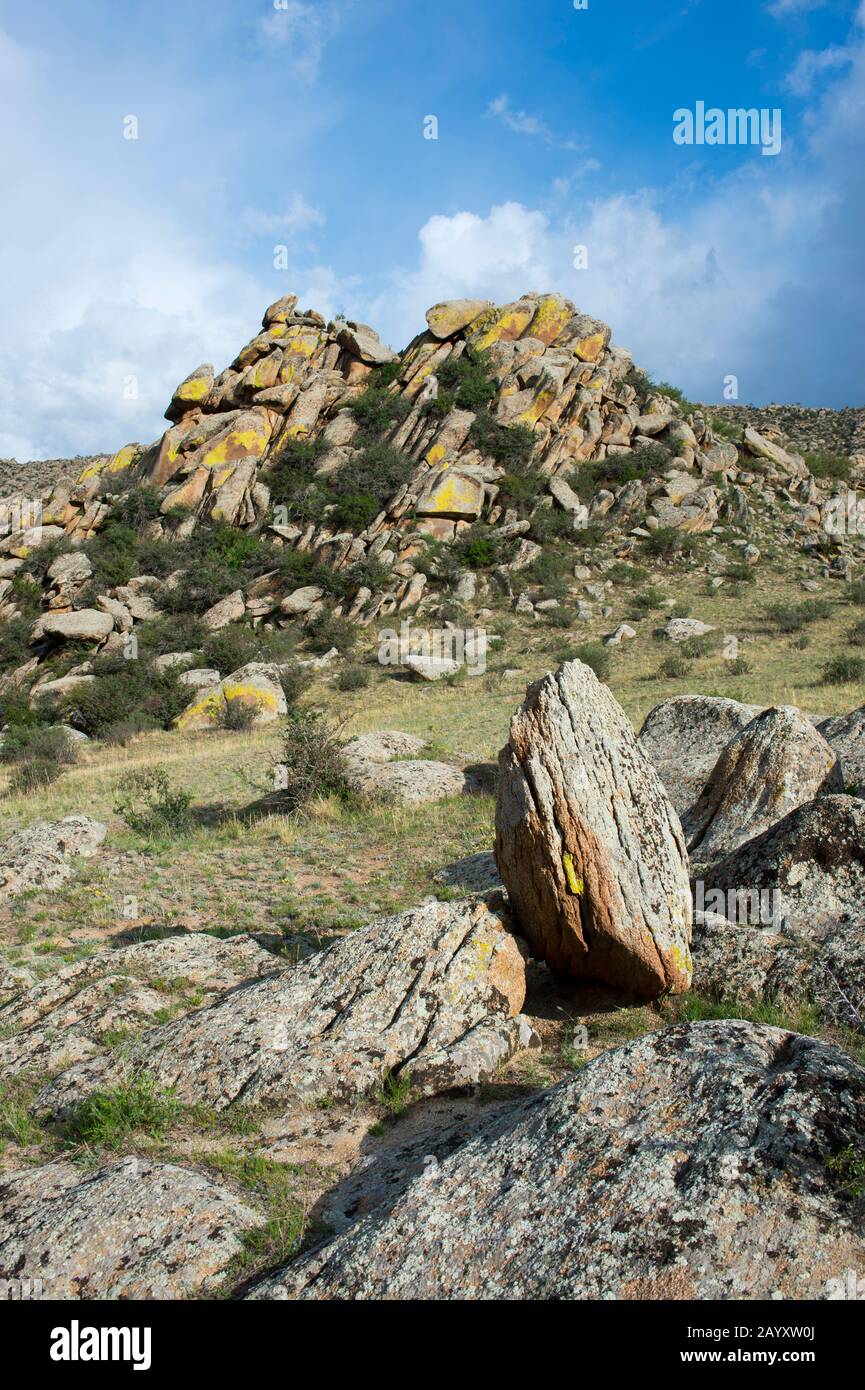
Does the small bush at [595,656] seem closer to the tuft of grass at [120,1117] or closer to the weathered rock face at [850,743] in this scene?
the weathered rock face at [850,743]

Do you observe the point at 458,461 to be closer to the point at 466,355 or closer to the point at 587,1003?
the point at 466,355

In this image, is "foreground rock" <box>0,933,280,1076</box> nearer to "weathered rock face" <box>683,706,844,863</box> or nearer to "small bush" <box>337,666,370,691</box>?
"weathered rock face" <box>683,706,844,863</box>

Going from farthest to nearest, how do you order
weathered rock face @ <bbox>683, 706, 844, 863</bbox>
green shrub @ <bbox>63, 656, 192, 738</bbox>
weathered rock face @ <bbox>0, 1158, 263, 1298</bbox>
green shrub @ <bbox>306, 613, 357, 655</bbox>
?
1. green shrub @ <bbox>306, 613, 357, 655</bbox>
2. green shrub @ <bbox>63, 656, 192, 738</bbox>
3. weathered rock face @ <bbox>683, 706, 844, 863</bbox>
4. weathered rock face @ <bbox>0, 1158, 263, 1298</bbox>

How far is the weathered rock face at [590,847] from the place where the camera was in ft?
19.2

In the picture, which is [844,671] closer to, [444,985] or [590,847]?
[590,847]

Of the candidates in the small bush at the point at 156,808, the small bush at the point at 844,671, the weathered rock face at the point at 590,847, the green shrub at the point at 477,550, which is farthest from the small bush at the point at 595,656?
the weathered rock face at the point at 590,847

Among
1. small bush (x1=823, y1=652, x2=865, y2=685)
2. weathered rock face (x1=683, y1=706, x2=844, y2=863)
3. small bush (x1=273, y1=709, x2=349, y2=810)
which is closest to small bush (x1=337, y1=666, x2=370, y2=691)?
small bush (x1=273, y1=709, x2=349, y2=810)

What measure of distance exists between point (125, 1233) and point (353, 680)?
76.4ft

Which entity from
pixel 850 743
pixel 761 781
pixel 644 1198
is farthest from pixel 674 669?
pixel 644 1198

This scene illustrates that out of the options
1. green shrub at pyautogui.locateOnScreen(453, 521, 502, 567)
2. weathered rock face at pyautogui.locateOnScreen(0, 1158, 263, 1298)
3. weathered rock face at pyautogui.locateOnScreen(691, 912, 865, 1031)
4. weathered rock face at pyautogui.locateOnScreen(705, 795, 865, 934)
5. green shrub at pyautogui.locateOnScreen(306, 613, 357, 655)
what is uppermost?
green shrub at pyautogui.locateOnScreen(453, 521, 502, 567)

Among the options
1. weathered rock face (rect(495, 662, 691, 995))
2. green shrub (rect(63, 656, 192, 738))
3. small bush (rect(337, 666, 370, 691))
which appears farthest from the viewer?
small bush (rect(337, 666, 370, 691))

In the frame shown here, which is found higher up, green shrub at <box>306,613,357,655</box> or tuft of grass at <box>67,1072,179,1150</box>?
green shrub at <box>306,613,357,655</box>

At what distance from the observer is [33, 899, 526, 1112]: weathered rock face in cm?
518

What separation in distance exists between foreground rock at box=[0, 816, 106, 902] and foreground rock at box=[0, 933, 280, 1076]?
3631mm
